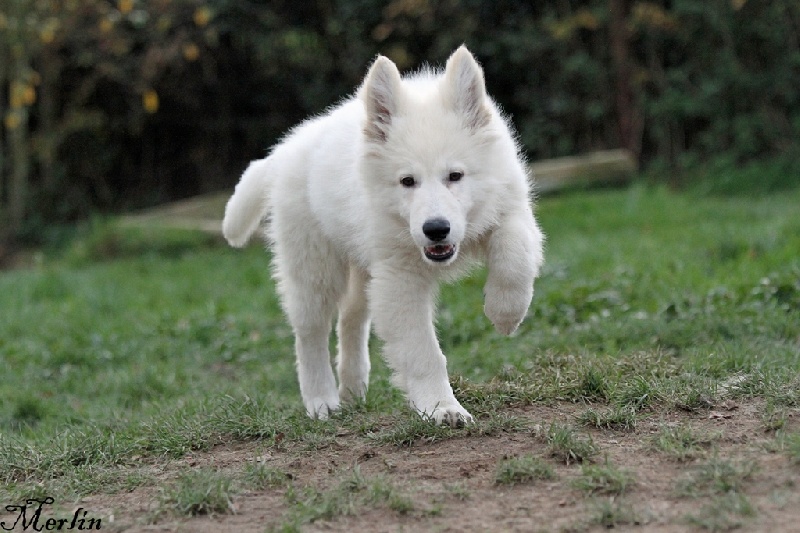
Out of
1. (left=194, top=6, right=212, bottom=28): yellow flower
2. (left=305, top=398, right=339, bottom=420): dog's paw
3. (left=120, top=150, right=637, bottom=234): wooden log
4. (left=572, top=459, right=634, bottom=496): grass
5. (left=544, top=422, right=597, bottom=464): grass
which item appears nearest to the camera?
(left=572, top=459, right=634, bottom=496): grass

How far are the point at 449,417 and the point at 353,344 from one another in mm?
1332

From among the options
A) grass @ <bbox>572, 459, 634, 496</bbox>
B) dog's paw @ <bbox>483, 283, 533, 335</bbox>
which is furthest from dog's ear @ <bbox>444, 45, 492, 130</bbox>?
grass @ <bbox>572, 459, 634, 496</bbox>

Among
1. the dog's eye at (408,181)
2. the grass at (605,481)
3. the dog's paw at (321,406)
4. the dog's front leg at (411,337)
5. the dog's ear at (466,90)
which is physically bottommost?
the dog's paw at (321,406)

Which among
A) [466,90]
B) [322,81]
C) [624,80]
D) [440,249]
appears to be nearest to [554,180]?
[624,80]

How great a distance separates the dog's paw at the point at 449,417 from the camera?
422 centimetres

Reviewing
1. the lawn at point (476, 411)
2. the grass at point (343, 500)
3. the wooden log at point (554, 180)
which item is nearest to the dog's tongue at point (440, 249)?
the lawn at point (476, 411)

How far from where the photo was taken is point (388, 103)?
175 inches

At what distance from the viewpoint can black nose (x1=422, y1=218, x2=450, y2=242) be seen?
4090 mm

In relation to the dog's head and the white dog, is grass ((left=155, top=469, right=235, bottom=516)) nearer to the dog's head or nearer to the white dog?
the white dog

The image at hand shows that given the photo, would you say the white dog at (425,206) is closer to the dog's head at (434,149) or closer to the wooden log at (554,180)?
the dog's head at (434,149)

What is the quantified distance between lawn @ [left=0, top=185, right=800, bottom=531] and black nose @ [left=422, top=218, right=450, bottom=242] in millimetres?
781

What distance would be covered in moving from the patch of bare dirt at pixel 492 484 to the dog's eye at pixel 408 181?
106cm

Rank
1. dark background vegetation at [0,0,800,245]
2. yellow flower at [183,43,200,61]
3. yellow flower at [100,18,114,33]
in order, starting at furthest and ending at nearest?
yellow flower at [183,43,200,61], dark background vegetation at [0,0,800,245], yellow flower at [100,18,114,33]

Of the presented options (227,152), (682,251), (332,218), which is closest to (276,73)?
(227,152)
